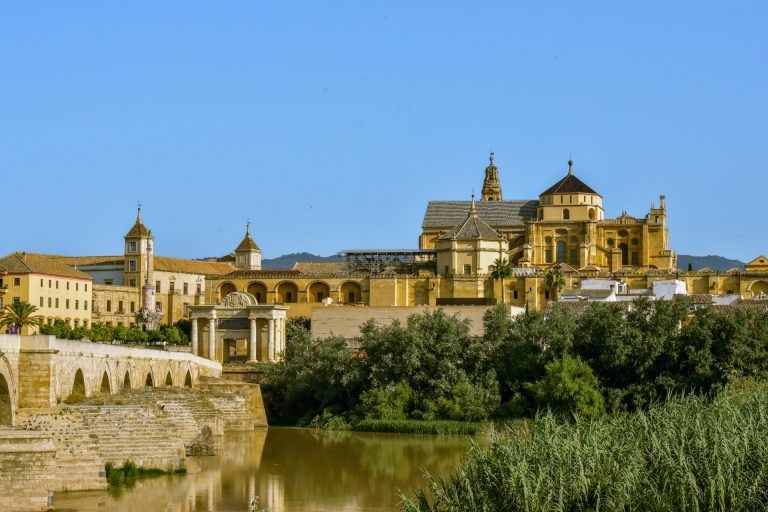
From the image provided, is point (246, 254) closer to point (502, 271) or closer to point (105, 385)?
point (502, 271)

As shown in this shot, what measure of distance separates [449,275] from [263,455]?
144 ft

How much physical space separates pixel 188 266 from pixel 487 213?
20981 mm

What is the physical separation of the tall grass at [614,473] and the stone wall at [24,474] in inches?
301

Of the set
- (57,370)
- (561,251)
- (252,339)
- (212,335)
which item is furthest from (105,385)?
(561,251)

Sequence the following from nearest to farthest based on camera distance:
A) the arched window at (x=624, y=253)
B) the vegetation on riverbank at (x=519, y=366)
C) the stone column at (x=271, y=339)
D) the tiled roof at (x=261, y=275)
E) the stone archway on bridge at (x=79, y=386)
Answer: the stone archway on bridge at (x=79, y=386) → the vegetation on riverbank at (x=519, y=366) → the stone column at (x=271, y=339) → the tiled roof at (x=261, y=275) → the arched window at (x=624, y=253)

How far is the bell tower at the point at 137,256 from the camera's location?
95875 mm

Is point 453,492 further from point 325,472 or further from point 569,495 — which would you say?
point 325,472

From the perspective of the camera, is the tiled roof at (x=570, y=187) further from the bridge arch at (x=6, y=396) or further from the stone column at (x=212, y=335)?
the bridge arch at (x=6, y=396)

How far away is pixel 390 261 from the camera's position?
303ft

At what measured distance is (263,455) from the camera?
43406 millimetres

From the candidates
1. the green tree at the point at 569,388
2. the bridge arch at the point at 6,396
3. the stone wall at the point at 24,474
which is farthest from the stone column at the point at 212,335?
the stone wall at the point at 24,474

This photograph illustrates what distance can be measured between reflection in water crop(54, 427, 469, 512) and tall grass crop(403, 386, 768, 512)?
24.8 ft

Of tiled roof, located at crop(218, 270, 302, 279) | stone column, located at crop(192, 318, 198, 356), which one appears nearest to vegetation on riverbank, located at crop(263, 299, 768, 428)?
stone column, located at crop(192, 318, 198, 356)

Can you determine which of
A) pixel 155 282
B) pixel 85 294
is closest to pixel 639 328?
pixel 85 294
